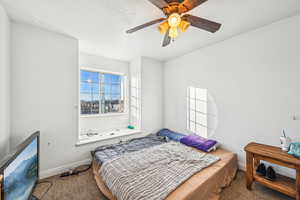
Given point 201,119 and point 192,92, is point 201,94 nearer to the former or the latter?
point 192,92

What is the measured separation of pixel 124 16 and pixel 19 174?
209 cm

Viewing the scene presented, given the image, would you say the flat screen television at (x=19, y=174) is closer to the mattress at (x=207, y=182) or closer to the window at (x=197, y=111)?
the mattress at (x=207, y=182)

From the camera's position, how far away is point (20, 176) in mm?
1007

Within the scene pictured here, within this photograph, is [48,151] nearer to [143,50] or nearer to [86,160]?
[86,160]

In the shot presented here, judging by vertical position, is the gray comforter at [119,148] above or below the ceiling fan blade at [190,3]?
below

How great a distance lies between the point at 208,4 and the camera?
139 centimetres

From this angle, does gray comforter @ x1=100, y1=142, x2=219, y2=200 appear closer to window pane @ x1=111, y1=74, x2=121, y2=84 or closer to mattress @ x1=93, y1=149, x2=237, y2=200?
mattress @ x1=93, y1=149, x2=237, y2=200

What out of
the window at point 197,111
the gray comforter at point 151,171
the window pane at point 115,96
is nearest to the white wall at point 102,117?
the window pane at point 115,96

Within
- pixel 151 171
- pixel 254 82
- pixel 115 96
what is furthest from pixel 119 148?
pixel 254 82

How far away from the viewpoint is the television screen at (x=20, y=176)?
2.69 ft

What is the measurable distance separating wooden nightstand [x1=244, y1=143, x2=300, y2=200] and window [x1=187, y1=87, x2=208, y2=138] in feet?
3.11

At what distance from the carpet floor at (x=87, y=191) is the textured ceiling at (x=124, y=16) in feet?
8.11

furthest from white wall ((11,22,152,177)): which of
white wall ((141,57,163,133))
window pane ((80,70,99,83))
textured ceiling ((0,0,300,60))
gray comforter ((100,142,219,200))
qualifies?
white wall ((141,57,163,133))

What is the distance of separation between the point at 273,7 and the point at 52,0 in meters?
2.76
